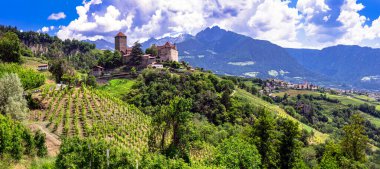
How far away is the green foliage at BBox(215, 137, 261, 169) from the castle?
256 feet

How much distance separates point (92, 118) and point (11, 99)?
11998 millimetres

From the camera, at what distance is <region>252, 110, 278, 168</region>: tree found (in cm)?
3878

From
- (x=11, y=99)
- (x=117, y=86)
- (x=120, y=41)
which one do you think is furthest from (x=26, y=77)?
(x=120, y=41)

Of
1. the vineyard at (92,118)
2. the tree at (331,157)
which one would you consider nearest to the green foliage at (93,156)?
the vineyard at (92,118)

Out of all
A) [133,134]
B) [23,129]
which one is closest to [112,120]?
[133,134]

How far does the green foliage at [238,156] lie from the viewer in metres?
34.1

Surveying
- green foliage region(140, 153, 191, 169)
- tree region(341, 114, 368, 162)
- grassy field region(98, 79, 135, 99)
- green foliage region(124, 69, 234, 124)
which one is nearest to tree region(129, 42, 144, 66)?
green foliage region(124, 69, 234, 124)

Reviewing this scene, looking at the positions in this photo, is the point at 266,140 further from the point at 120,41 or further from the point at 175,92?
the point at 120,41

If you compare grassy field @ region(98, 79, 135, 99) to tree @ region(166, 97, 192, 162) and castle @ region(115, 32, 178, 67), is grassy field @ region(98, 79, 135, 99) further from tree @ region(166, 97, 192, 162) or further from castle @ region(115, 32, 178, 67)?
tree @ region(166, 97, 192, 162)

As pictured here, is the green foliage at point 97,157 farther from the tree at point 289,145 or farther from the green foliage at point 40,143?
the tree at point 289,145

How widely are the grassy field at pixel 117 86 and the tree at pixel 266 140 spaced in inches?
2077

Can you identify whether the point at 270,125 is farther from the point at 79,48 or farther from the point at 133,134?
the point at 79,48

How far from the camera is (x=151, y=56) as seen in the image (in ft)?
390

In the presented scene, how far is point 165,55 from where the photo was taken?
124 metres
